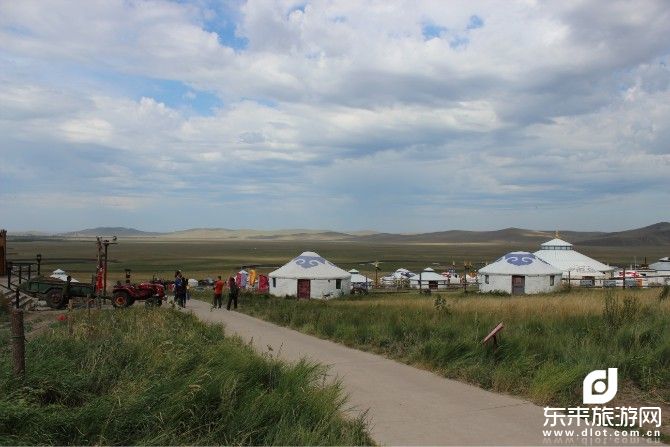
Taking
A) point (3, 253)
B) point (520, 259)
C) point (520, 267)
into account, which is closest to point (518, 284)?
point (520, 267)

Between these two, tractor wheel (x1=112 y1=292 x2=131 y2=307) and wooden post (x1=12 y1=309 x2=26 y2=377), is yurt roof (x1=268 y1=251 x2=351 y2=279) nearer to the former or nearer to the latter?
tractor wheel (x1=112 y1=292 x2=131 y2=307)

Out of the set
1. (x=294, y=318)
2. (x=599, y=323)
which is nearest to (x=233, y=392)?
(x=599, y=323)

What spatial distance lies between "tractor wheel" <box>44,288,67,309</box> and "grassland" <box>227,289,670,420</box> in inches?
450

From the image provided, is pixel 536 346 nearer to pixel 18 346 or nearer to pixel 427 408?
pixel 427 408

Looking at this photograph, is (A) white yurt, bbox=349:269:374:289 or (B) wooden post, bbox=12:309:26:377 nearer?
(B) wooden post, bbox=12:309:26:377

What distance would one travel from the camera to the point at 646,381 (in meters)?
7.60

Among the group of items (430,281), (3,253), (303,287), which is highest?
(3,253)

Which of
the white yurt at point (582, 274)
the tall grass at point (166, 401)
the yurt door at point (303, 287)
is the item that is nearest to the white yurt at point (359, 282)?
the yurt door at point (303, 287)

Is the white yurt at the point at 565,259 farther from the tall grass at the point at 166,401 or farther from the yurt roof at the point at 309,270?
the tall grass at the point at 166,401

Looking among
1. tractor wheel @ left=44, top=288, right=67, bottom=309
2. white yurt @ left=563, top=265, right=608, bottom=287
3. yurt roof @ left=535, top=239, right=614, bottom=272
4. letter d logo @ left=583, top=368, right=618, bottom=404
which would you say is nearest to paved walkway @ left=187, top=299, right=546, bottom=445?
letter d logo @ left=583, top=368, right=618, bottom=404

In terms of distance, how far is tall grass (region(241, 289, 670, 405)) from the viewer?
24.7 ft

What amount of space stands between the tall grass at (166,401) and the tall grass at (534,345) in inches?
98.2

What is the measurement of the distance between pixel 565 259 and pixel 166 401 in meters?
49.5

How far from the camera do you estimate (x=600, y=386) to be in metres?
7.25
